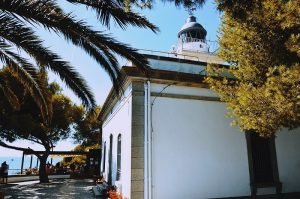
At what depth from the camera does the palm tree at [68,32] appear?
4.92 m

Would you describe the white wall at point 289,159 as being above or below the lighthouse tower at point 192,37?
below


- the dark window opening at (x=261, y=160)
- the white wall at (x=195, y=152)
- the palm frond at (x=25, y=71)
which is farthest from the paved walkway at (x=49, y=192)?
the dark window opening at (x=261, y=160)

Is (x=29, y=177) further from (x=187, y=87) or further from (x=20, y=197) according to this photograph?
(x=187, y=87)

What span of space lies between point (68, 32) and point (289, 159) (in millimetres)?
9432

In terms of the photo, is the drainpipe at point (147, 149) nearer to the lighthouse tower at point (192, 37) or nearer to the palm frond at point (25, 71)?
the palm frond at point (25, 71)

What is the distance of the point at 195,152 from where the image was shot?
9336mm

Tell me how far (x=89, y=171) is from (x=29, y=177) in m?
5.08

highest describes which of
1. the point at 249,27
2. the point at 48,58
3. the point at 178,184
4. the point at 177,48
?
the point at 177,48

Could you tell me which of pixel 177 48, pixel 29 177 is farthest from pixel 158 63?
pixel 29 177

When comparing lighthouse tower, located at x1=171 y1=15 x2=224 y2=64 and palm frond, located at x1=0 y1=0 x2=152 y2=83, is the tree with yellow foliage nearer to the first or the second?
palm frond, located at x1=0 y1=0 x2=152 y2=83

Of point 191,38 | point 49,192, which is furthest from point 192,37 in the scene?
point 49,192

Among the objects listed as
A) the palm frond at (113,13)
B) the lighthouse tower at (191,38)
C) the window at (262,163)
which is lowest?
the window at (262,163)

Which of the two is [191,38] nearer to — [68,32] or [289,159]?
[289,159]

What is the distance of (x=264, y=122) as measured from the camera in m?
6.28
